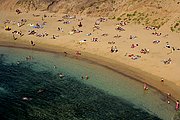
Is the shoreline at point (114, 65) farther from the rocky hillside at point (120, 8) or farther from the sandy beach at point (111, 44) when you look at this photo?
the rocky hillside at point (120, 8)

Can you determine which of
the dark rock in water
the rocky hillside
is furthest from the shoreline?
the rocky hillside

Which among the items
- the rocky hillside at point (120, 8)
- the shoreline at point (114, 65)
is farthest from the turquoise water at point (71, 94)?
the rocky hillside at point (120, 8)

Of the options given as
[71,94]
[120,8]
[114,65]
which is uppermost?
[120,8]

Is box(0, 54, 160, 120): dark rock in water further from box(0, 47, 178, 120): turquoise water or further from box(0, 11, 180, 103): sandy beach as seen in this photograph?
box(0, 11, 180, 103): sandy beach

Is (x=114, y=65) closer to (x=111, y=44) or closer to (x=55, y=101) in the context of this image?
(x=111, y=44)

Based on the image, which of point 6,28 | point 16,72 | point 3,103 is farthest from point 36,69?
point 6,28

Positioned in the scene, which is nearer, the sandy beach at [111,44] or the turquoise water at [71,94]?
the turquoise water at [71,94]

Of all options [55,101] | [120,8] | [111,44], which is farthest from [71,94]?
[120,8]
